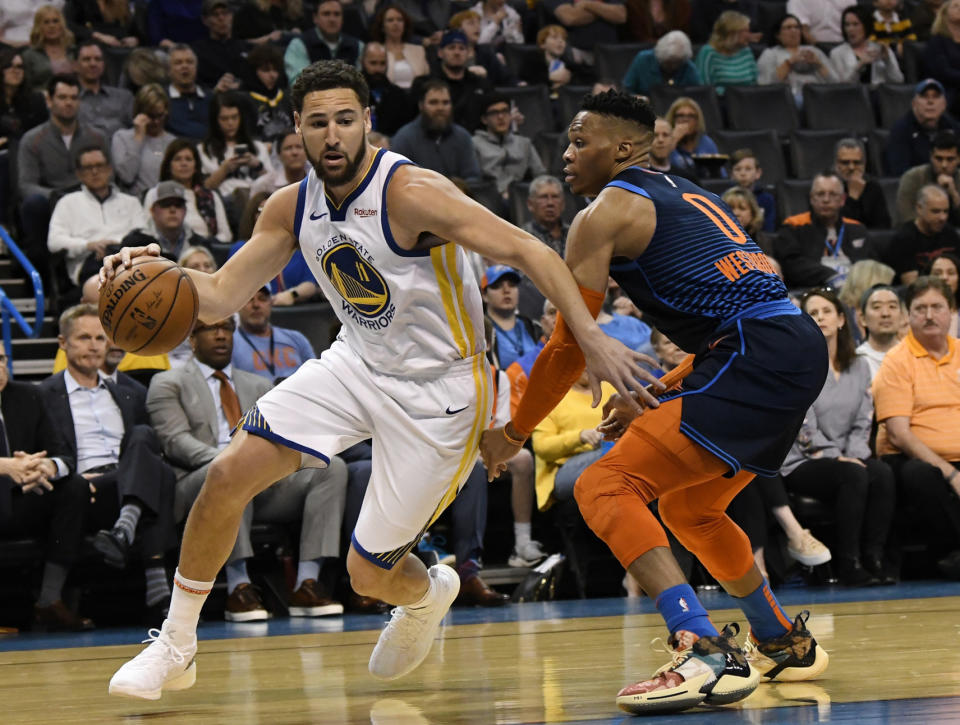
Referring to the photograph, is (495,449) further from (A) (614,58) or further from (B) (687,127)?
(A) (614,58)

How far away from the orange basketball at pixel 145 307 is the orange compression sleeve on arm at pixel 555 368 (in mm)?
1011

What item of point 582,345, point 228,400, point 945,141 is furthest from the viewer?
point 945,141

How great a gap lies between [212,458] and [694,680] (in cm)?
368

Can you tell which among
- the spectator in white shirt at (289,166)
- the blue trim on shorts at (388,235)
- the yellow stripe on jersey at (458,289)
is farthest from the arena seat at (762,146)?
the blue trim on shorts at (388,235)

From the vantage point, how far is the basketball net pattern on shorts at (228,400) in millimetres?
6746

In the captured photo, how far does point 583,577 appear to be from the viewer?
7035 millimetres

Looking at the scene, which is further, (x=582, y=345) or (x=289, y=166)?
(x=289, y=166)

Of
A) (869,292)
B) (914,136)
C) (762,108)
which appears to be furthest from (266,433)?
(762,108)

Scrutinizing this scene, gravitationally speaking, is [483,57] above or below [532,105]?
above

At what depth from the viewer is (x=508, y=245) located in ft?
11.9

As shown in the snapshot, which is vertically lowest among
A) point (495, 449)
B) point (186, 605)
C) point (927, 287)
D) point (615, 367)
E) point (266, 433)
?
point (186, 605)

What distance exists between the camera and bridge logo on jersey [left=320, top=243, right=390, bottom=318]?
152 inches

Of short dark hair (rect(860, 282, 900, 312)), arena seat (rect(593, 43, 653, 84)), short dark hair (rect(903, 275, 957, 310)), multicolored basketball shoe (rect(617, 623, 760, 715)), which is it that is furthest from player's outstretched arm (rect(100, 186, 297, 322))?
arena seat (rect(593, 43, 653, 84))

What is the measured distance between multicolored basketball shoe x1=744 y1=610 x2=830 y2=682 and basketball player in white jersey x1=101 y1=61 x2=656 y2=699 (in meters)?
1.06
